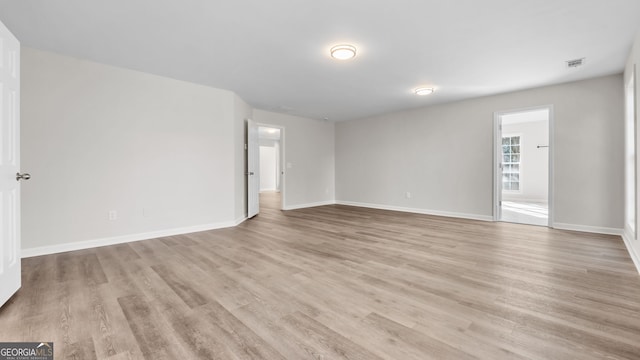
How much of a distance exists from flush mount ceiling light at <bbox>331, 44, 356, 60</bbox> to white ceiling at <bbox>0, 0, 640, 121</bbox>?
10 centimetres

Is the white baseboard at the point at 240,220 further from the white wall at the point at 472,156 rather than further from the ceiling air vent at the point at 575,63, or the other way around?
the ceiling air vent at the point at 575,63

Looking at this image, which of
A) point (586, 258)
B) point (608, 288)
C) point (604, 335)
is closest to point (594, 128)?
point (586, 258)

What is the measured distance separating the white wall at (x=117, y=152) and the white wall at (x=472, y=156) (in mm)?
3847

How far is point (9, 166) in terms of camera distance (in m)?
2.11

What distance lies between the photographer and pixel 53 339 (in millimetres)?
1590

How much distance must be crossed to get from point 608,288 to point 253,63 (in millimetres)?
4284

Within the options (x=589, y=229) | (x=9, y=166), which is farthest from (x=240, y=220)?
(x=589, y=229)

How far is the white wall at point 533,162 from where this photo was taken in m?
8.16

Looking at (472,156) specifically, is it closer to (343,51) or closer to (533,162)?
(343,51)

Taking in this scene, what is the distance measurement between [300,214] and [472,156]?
12.5 feet

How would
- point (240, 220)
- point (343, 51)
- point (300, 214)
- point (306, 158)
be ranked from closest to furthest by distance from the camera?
1. point (343, 51)
2. point (240, 220)
3. point (300, 214)
4. point (306, 158)

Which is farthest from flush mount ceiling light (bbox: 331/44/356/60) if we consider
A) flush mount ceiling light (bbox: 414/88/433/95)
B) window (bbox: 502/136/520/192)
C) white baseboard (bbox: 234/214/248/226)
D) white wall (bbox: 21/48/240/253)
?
window (bbox: 502/136/520/192)

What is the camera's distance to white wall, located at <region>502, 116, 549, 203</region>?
8.16 m

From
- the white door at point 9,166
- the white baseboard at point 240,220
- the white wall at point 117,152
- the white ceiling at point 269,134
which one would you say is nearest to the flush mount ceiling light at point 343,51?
the white wall at point 117,152
